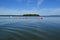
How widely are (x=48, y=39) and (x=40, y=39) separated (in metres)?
0.96

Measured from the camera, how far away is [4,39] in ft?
35.6

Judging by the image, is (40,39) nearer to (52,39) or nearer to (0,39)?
(52,39)

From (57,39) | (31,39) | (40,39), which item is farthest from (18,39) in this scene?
(57,39)

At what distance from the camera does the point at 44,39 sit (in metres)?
10.9

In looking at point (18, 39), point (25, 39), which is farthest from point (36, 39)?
point (18, 39)

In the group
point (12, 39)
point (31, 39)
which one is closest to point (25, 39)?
point (31, 39)

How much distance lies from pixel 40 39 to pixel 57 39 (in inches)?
79.9

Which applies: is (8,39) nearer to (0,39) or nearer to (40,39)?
(0,39)

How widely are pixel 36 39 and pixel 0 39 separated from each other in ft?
14.1

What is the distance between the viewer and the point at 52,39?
11.0 meters

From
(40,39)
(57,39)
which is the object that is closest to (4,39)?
(40,39)

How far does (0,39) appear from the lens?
1078cm

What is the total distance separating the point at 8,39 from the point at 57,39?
586cm

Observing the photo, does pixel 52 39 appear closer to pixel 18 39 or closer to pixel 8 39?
pixel 18 39
